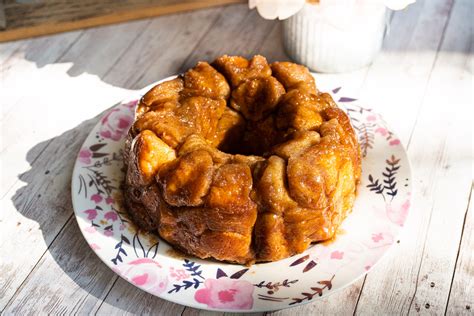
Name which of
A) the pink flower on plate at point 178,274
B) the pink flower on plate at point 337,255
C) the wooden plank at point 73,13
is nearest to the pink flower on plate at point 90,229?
the pink flower on plate at point 178,274

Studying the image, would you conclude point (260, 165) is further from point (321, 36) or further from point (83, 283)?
point (321, 36)

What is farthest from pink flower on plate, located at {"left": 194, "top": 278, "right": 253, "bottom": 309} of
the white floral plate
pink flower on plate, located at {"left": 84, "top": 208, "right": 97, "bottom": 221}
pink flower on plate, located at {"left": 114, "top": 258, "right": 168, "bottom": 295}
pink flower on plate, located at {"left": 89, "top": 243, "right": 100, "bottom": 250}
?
pink flower on plate, located at {"left": 84, "top": 208, "right": 97, "bottom": 221}

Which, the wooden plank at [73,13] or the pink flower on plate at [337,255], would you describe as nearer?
the pink flower on plate at [337,255]

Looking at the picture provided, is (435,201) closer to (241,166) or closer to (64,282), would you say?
(241,166)

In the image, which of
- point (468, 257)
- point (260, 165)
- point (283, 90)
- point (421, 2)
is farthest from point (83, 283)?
point (421, 2)

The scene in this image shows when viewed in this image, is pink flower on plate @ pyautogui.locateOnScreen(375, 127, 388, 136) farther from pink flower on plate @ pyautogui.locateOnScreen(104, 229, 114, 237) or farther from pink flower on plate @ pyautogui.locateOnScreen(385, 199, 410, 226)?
pink flower on plate @ pyautogui.locateOnScreen(104, 229, 114, 237)

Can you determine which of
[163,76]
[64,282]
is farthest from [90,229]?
[163,76]

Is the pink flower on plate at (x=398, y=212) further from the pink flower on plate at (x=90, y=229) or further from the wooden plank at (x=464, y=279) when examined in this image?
the pink flower on plate at (x=90, y=229)
